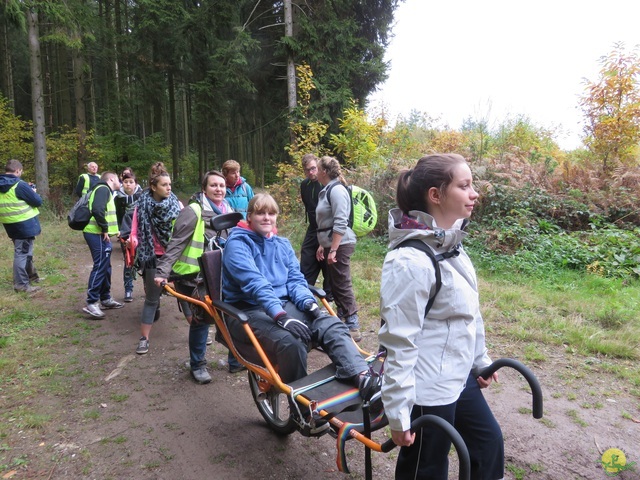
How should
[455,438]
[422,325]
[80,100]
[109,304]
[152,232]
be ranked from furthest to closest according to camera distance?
[80,100]
[109,304]
[152,232]
[422,325]
[455,438]

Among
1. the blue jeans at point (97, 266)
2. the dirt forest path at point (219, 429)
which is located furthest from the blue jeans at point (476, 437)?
the blue jeans at point (97, 266)

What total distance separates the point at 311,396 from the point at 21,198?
6547 mm

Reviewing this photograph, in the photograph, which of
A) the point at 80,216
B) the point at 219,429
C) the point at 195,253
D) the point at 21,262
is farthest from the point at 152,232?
the point at 21,262

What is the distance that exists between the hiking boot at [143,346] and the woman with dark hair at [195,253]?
0.84 m

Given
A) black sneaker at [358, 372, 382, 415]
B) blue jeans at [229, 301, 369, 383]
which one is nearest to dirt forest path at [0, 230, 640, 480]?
blue jeans at [229, 301, 369, 383]

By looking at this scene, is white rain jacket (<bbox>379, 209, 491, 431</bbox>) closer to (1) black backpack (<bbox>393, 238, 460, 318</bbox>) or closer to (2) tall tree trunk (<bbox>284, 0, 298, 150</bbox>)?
(1) black backpack (<bbox>393, 238, 460, 318</bbox>)

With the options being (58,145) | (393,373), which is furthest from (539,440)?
(58,145)

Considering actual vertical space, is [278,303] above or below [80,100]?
below

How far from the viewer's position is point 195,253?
15.1 feet

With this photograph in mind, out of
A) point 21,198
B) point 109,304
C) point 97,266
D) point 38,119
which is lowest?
point 109,304

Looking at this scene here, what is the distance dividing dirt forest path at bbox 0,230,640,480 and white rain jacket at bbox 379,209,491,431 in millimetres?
1513

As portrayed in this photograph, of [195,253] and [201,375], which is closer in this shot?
[201,375]

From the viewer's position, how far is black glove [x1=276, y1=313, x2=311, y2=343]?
2.99m

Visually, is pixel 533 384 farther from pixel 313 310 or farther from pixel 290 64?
pixel 290 64
